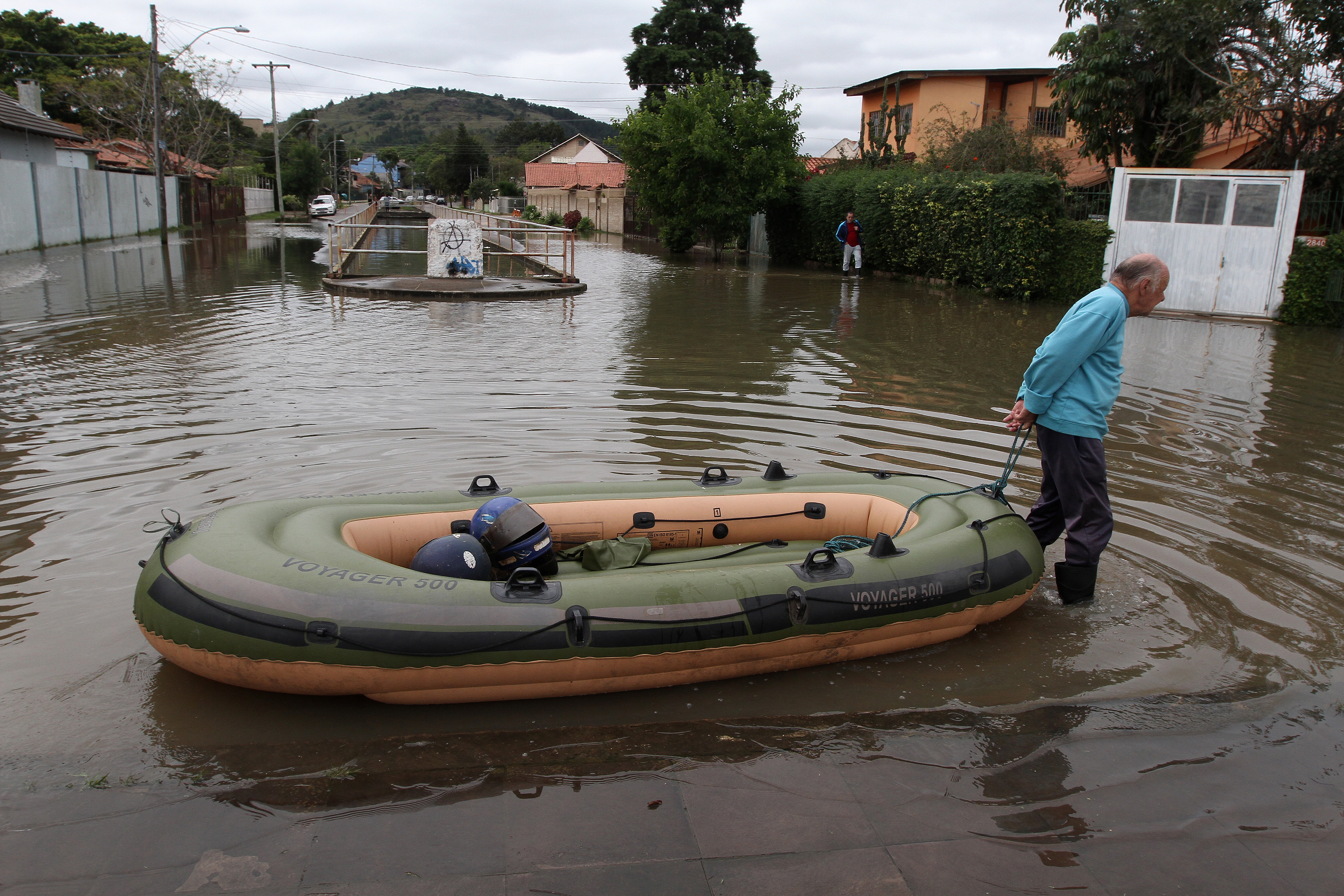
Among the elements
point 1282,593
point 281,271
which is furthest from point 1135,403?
point 281,271

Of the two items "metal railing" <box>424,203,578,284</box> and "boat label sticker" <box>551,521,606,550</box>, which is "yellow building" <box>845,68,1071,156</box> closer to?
"metal railing" <box>424,203,578,284</box>

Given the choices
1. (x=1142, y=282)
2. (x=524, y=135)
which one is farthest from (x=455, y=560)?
(x=524, y=135)

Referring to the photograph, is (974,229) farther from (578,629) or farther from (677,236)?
→ (578,629)

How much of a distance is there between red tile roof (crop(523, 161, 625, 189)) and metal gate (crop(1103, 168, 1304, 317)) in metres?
43.4

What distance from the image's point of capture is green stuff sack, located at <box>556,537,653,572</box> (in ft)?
15.0

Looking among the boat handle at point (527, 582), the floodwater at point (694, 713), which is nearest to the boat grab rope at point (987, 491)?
the floodwater at point (694, 713)

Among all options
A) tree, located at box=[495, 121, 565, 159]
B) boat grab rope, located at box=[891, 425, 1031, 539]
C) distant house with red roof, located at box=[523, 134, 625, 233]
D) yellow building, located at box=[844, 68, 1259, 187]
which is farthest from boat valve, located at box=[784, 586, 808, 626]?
tree, located at box=[495, 121, 565, 159]

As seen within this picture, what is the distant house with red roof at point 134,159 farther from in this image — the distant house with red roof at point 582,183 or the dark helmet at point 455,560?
the dark helmet at point 455,560

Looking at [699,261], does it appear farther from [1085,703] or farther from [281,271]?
[1085,703]

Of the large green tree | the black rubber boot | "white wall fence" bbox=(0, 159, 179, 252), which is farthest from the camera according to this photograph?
"white wall fence" bbox=(0, 159, 179, 252)

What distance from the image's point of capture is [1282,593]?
500cm

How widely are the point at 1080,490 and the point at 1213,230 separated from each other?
1345 cm

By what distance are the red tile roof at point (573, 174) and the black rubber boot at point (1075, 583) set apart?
54.4 m

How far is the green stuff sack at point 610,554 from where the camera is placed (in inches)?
180
